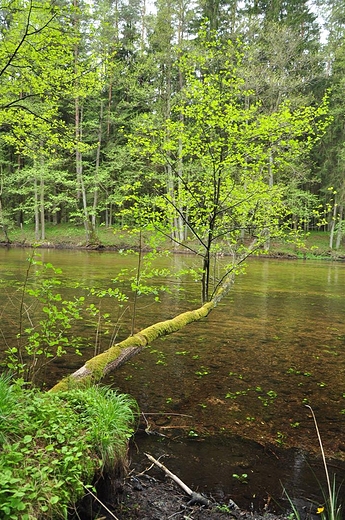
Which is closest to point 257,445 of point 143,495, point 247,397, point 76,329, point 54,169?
point 247,397

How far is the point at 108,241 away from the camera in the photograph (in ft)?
114

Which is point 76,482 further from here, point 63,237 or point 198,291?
point 63,237

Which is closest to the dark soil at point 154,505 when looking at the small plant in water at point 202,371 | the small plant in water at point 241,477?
the small plant in water at point 241,477

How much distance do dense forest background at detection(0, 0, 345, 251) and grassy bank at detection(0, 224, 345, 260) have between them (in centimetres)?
121

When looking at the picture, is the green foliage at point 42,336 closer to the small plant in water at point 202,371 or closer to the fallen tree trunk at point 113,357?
the fallen tree trunk at point 113,357

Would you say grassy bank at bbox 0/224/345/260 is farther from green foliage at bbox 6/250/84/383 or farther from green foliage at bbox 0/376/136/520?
green foliage at bbox 0/376/136/520

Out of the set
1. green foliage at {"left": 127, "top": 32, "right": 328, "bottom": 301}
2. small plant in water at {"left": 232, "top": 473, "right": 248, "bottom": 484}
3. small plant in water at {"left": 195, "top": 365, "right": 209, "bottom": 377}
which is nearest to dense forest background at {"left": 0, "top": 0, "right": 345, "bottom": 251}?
green foliage at {"left": 127, "top": 32, "right": 328, "bottom": 301}

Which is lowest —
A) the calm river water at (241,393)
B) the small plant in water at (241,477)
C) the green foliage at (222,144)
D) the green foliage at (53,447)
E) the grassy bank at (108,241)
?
the small plant in water at (241,477)

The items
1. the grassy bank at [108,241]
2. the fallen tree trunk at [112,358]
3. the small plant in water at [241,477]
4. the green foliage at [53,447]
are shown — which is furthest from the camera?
the grassy bank at [108,241]

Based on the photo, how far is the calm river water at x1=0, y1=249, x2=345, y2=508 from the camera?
3.99 metres

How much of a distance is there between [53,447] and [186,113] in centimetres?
686

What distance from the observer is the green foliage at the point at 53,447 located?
2.45 metres

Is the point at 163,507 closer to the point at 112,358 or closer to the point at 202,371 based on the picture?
the point at 112,358

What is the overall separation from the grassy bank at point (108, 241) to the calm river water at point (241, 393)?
71.0ft
